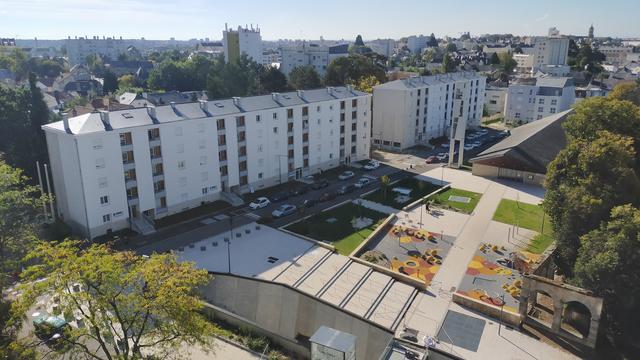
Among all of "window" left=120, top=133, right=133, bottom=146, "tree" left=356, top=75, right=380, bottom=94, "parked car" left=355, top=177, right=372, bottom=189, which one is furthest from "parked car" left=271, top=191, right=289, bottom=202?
"tree" left=356, top=75, right=380, bottom=94

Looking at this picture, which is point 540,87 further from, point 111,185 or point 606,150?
point 111,185

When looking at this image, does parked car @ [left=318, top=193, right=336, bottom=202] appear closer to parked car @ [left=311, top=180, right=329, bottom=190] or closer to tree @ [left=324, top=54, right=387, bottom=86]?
parked car @ [left=311, top=180, right=329, bottom=190]

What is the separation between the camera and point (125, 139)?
154 feet

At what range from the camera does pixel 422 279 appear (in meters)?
39.3

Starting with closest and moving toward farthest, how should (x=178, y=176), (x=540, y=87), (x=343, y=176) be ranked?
(x=178, y=176) → (x=343, y=176) → (x=540, y=87)

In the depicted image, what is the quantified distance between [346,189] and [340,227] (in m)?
12.0

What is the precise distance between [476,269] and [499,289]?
11.6 ft

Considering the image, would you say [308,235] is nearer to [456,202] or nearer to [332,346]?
[456,202]

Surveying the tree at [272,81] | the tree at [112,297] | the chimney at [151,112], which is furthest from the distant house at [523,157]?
the tree at [272,81]

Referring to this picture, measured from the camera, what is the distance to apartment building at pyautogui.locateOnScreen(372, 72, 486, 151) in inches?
3248

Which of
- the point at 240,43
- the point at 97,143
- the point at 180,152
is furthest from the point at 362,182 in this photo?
the point at 240,43

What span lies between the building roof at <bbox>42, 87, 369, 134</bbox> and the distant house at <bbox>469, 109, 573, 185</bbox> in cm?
2426

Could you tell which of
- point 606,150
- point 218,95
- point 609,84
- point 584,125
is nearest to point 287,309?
point 606,150

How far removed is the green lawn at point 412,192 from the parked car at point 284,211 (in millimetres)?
10727
